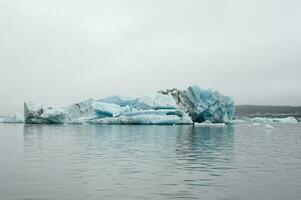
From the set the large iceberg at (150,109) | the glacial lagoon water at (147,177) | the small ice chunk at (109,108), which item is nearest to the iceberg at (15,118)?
the large iceberg at (150,109)

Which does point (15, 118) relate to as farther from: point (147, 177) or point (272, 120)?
point (147, 177)

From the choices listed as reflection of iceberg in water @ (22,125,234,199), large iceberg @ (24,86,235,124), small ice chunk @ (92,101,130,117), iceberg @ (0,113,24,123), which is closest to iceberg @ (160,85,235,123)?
large iceberg @ (24,86,235,124)

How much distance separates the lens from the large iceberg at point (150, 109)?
204ft

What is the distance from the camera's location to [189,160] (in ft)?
62.6

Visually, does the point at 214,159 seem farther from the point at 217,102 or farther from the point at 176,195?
the point at 217,102

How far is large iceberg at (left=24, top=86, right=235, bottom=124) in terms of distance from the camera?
6228cm

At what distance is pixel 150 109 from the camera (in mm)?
63188

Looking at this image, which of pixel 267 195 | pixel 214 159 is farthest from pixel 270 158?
pixel 267 195

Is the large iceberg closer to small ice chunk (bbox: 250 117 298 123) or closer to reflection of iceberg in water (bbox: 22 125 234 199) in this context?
small ice chunk (bbox: 250 117 298 123)

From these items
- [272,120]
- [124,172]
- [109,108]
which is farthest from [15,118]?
[124,172]

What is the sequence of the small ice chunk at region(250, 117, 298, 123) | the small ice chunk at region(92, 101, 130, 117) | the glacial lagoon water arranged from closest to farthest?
the glacial lagoon water < the small ice chunk at region(92, 101, 130, 117) < the small ice chunk at region(250, 117, 298, 123)

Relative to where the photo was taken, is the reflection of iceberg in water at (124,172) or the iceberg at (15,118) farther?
the iceberg at (15,118)

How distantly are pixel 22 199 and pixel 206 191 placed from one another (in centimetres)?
482

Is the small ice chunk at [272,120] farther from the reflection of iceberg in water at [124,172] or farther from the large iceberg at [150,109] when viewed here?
the reflection of iceberg in water at [124,172]
